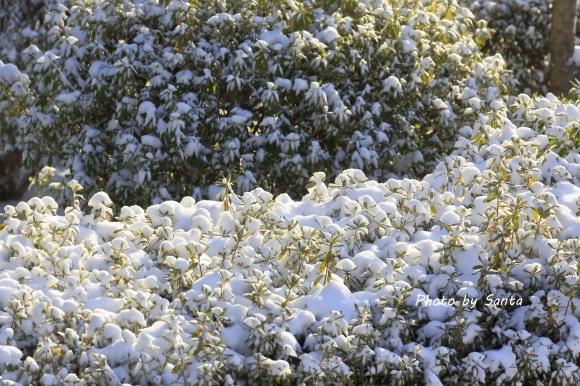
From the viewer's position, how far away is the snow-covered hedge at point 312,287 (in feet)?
10.8

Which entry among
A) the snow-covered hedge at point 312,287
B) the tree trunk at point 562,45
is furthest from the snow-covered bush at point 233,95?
the tree trunk at point 562,45

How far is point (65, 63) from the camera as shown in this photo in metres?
6.12

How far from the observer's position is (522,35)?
29.4 feet

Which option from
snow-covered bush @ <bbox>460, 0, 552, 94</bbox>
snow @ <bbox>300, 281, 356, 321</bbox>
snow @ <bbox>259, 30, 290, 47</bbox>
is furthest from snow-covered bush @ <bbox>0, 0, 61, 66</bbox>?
snow @ <bbox>300, 281, 356, 321</bbox>

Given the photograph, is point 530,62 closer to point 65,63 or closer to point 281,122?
point 281,122

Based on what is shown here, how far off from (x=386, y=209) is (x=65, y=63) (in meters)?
2.97

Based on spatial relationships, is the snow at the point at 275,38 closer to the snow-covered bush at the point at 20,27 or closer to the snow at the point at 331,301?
the snow at the point at 331,301

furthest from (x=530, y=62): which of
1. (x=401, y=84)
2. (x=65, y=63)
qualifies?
(x=65, y=63)

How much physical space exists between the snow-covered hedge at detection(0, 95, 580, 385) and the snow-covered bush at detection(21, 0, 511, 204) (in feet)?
4.62

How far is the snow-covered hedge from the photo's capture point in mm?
3297

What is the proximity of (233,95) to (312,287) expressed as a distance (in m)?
2.43

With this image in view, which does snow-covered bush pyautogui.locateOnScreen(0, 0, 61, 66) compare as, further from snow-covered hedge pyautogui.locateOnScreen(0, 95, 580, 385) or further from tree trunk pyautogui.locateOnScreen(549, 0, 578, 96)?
snow-covered hedge pyautogui.locateOnScreen(0, 95, 580, 385)

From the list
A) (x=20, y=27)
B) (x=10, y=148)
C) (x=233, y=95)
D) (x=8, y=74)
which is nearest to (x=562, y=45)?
(x=233, y=95)

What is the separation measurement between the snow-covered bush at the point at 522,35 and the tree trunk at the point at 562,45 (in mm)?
431
